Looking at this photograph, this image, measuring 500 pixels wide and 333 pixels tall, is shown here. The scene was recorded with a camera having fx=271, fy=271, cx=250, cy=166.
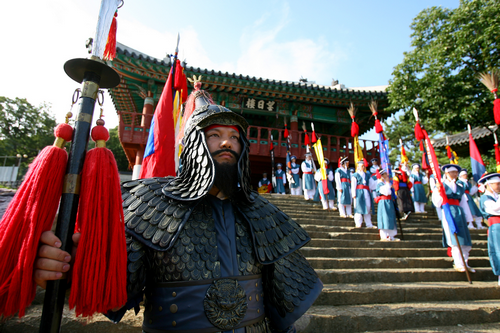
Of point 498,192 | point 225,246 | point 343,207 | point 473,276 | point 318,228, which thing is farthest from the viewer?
point 343,207

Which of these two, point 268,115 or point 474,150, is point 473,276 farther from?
point 268,115

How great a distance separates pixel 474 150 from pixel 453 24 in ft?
17.4

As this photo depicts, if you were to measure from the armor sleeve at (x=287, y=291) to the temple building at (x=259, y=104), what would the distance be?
33.5 ft

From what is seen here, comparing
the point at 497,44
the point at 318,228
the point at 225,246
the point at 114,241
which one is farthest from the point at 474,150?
the point at 114,241

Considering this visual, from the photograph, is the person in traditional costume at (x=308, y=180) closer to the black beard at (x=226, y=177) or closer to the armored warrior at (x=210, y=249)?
the armored warrior at (x=210, y=249)

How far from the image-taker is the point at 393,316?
3.59 metres

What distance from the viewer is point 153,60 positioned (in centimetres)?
1095

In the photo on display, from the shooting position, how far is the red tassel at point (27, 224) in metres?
0.99

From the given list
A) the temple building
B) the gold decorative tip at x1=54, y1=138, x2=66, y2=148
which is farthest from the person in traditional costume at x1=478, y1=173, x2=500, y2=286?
the temple building

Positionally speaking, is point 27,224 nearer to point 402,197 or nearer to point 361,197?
point 361,197

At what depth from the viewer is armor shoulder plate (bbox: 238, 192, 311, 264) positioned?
5.53ft

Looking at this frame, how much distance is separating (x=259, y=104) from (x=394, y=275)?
33.8ft

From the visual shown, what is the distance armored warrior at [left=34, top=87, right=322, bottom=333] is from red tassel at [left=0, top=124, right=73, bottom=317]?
0.05 m

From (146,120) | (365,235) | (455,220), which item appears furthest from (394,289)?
(146,120)
